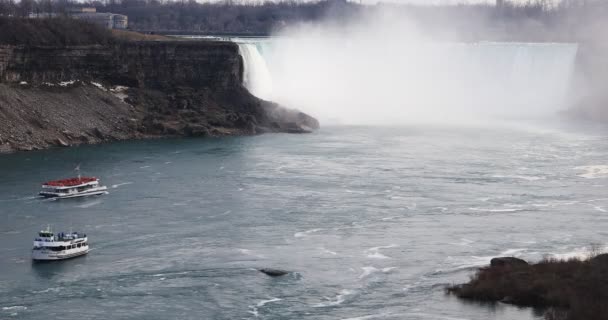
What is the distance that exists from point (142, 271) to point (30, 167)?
15018mm

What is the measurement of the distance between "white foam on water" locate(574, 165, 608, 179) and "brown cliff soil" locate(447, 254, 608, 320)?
13.8 m

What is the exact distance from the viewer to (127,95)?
171 feet

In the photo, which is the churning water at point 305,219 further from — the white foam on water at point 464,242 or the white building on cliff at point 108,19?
the white building on cliff at point 108,19

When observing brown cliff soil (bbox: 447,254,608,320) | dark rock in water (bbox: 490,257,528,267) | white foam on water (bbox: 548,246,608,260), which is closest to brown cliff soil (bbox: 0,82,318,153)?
dark rock in water (bbox: 490,257,528,267)

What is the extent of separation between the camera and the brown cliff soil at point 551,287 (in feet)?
73.0

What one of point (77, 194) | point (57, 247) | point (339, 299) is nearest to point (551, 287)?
point (339, 299)

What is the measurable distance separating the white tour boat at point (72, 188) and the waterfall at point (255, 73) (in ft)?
71.0

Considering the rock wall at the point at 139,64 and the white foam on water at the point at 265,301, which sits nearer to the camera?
the white foam on water at the point at 265,301

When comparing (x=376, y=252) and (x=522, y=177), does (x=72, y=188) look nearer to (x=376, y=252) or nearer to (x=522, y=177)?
(x=376, y=252)

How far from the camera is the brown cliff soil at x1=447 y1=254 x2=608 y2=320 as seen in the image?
2227 cm

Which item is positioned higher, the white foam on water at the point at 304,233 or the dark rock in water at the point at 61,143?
the white foam on water at the point at 304,233

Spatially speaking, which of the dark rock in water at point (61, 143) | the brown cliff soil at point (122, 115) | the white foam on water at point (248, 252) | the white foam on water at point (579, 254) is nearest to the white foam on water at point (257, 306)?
the white foam on water at point (248, 252)

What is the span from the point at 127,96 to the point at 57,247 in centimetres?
2502

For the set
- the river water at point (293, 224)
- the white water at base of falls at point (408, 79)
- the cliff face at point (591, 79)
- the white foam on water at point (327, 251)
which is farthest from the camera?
the cliff face at point (591, 79)
